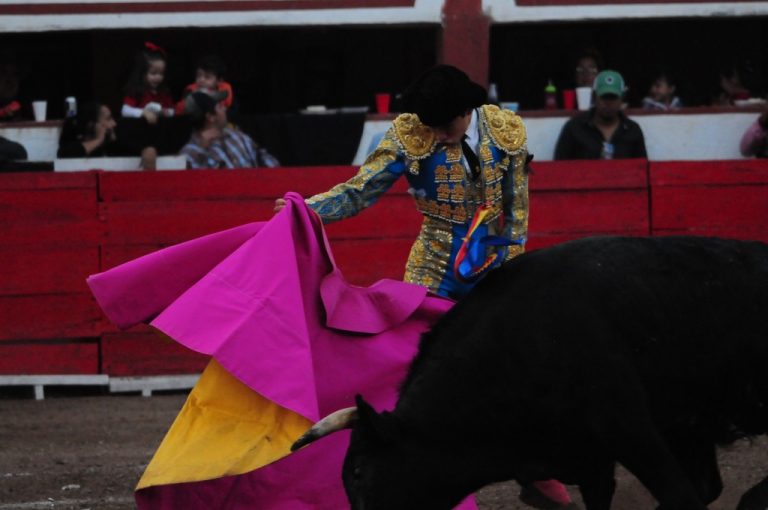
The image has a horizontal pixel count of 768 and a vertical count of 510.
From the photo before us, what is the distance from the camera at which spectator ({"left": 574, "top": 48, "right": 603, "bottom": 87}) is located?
877 centimetres

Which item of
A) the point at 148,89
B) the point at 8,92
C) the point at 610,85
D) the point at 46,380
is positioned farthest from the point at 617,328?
the point at 8,92

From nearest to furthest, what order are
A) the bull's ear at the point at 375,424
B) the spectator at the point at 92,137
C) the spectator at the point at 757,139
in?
the bull's ear at the point at 375,424
the spectator at the point at 92,137
the spectator at the point at 757,139

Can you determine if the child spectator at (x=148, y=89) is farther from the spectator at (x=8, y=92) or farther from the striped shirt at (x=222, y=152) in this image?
the spectator at (x=8, y=92)

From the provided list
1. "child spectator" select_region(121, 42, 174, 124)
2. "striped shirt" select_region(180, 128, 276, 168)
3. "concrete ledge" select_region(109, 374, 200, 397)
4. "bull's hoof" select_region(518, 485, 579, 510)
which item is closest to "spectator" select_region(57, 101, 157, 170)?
"child spectator" select_region(121, 42, 174, 124)

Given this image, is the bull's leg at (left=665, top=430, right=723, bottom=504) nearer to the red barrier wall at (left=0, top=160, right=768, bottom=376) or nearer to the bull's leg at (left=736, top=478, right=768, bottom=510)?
the bull's leg at (left=736, top=478, right=768, bottom=510)

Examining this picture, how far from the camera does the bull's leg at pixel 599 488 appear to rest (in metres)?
3.89

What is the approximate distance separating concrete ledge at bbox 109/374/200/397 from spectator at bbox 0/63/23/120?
1.60m

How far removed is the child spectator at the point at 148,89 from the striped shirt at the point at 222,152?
9.1 inches

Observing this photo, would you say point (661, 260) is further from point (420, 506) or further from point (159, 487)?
point (159, 487)

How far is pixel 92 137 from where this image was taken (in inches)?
317

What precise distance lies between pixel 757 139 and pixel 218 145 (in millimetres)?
2810

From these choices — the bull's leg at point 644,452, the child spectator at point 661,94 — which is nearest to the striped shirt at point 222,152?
the child spectator at point 661,94

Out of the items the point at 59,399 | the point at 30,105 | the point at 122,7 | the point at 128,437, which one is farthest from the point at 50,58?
the point at 128,437

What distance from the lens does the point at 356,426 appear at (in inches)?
142
